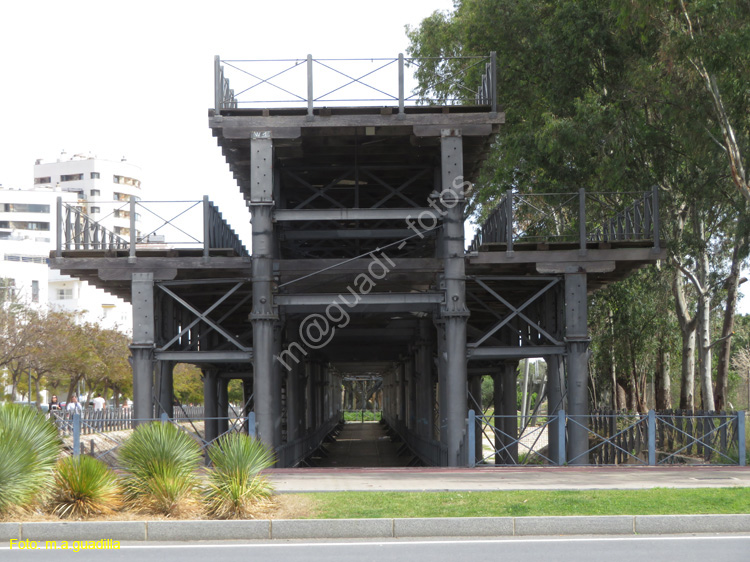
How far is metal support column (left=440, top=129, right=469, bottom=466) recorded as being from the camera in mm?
21938

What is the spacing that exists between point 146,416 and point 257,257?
15.0 ft

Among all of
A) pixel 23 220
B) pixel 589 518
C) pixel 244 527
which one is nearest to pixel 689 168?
pixel 589 518

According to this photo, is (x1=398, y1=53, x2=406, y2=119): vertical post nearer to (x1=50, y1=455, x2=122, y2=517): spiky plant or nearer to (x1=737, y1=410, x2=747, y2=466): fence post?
(x1=737, y1=410, x2=747, y2=466): fence post

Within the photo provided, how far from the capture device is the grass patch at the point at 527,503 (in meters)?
12.3

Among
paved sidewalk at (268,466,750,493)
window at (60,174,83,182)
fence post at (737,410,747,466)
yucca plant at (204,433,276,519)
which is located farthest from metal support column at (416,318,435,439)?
window at (60,174,83,182)

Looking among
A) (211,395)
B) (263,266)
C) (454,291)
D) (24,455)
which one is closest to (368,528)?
(24,455)

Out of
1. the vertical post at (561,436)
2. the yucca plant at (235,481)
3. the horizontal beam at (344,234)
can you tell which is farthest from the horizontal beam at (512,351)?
the yucca plant at (235,481)

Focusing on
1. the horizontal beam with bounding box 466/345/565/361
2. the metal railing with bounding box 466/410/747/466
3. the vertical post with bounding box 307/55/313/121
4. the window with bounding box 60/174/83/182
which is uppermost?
the window with bounding box 60/174/83/182

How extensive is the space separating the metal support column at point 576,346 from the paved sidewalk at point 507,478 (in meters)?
3.84

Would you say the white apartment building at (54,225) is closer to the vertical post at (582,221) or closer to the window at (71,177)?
the window at (71,177)

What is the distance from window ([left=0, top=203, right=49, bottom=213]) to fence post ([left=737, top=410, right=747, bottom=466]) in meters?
100.0

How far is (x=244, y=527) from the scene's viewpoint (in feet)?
38.1

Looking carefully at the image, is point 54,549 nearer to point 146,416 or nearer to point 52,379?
point 146,416

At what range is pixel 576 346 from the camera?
2325 cm
